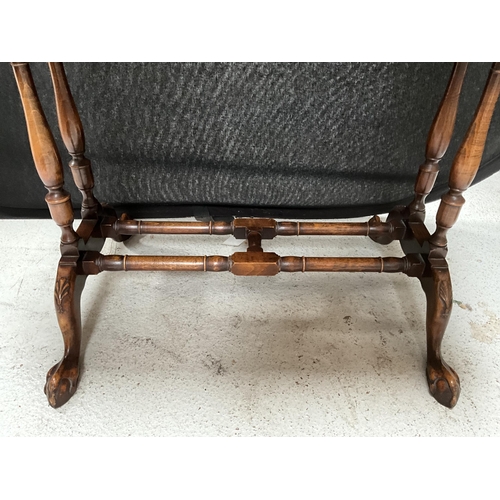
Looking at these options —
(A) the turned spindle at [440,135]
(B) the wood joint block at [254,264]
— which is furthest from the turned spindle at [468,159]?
(B) the wood joint block at [254,264]

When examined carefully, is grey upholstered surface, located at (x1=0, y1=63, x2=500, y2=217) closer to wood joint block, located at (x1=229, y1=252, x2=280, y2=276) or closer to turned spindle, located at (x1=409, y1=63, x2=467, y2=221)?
turned spindle, located at (x1=409, y1=63, x2=467, y2=221)

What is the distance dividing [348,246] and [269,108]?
0.39 m

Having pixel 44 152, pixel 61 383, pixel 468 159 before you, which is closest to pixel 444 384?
pixel 468 159

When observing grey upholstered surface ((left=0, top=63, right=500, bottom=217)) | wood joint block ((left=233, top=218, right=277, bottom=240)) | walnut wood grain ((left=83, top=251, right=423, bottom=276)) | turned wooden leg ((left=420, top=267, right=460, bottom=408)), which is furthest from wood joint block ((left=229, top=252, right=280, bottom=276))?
grey upholstered surface ((left=0, top=63, right=500, bottom=217))

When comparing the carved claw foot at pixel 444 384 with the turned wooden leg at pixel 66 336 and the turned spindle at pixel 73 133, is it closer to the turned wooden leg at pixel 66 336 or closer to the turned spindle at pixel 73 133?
the turned wooden leg at pixel 66 336

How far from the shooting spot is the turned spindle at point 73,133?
2.56 feet

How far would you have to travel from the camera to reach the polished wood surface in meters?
0.71

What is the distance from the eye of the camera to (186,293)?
100 cm

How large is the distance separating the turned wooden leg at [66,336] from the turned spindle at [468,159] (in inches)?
25.2

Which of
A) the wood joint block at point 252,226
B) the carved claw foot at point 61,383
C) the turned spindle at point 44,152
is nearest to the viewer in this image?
the turned spindle at point 44,152

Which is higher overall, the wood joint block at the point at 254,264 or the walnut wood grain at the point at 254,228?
the wood joint block at the point at 254,264

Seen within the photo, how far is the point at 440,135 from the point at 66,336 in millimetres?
764

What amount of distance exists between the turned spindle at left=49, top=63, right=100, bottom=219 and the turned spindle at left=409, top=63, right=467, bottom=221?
66cm
